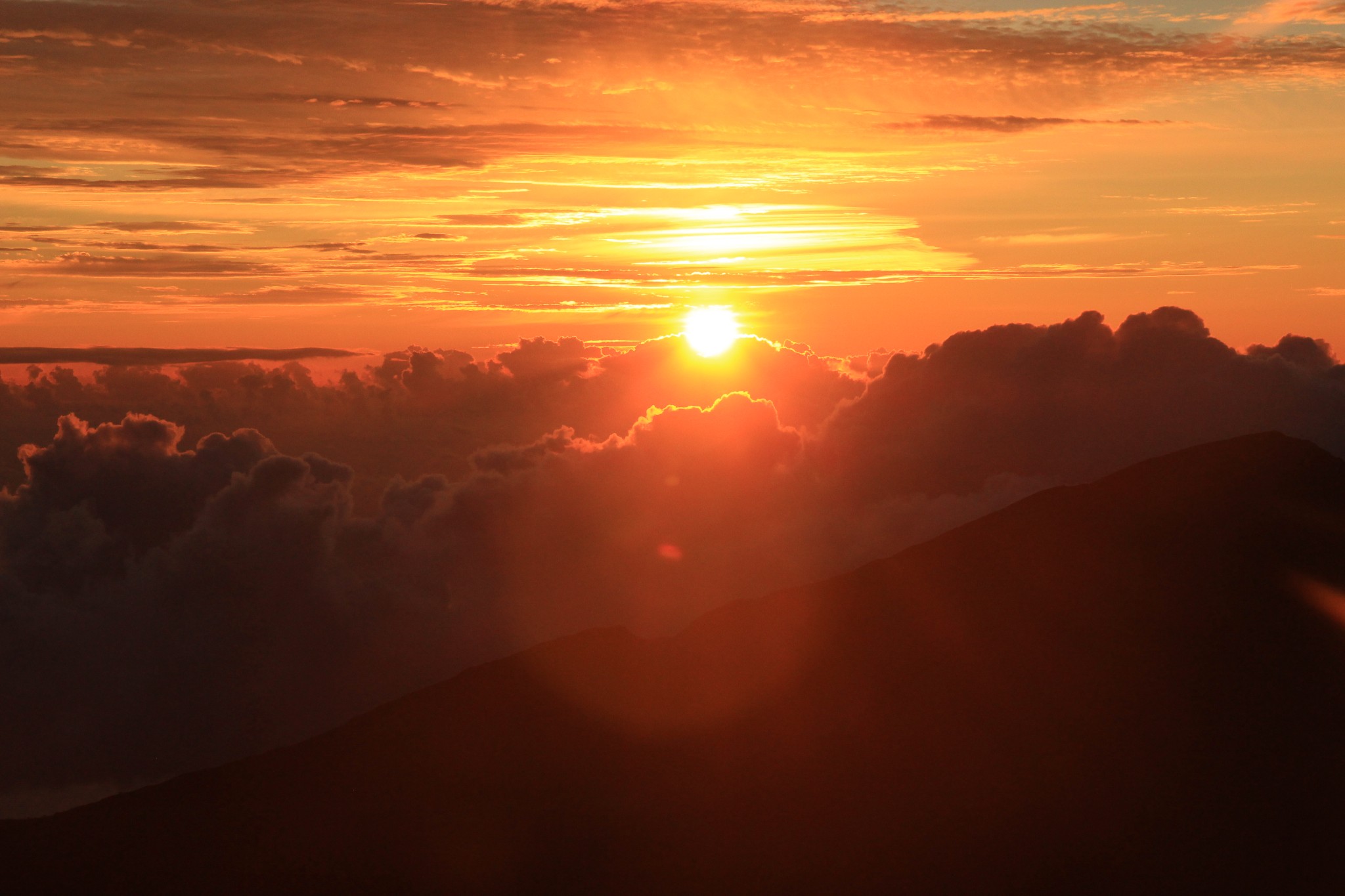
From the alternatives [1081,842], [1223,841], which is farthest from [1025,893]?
[1223,841]

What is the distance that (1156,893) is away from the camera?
17038 cm

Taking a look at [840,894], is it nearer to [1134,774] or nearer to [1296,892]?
[1134,774]

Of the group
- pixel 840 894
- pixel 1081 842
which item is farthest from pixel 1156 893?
pixel 840 894

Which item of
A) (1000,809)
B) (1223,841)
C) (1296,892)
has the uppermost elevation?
(1000,809)

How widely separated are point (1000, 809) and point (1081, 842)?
56.9ft

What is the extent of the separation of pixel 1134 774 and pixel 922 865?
37160 millimetres

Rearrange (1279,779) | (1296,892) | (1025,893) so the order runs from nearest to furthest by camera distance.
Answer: (1296,892), (1025,893), (1279,779)

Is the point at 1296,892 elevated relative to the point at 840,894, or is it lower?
lower

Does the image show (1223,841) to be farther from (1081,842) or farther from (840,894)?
(840,894)

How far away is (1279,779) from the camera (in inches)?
7520

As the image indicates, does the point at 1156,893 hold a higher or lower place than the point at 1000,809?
lower

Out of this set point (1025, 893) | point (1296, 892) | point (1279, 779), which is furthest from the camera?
point (1279, 779)

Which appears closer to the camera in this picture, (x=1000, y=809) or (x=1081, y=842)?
(x=1081, y=842)

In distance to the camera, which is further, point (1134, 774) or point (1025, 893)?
point (1134, 774)
